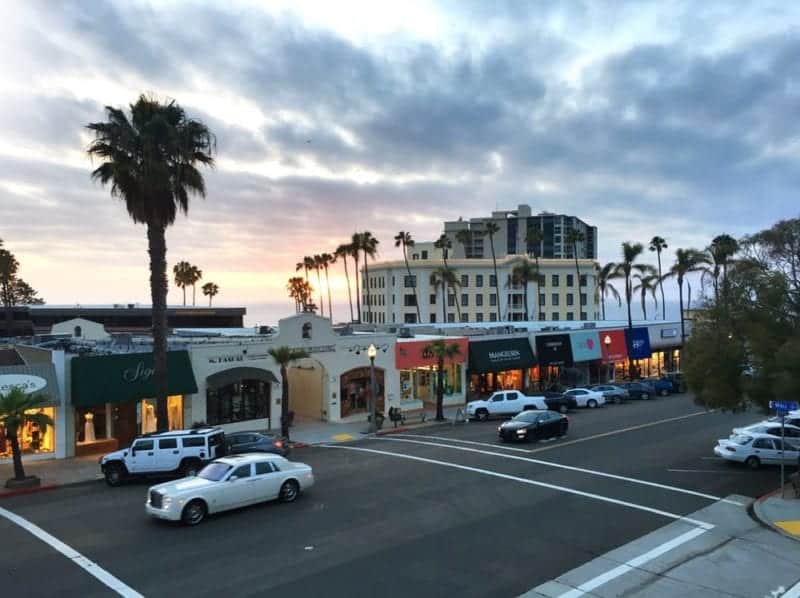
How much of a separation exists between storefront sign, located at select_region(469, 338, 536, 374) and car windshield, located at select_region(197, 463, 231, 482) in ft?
95.5

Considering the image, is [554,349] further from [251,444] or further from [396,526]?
[396,526]

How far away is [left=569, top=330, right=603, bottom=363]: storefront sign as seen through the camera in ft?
171

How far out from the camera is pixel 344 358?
37.0 metres

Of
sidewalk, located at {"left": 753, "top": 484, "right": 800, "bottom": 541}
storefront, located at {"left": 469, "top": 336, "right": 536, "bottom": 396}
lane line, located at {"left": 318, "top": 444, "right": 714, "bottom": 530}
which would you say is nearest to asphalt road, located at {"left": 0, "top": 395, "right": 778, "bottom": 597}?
lane line, located at {"left": 318, "top": 444, "right": 714, "bottom": 530}

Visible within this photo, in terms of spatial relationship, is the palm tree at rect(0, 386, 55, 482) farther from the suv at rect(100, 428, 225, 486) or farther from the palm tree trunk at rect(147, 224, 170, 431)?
the palm tree trunk at rect(147, 224, 170, 431)

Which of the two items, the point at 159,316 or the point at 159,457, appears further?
the point at 159,316

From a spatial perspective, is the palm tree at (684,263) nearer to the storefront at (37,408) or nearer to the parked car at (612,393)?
the parked car at (612,393)

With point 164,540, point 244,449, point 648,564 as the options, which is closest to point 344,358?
point 244,449

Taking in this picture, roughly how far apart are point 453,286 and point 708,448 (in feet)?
215

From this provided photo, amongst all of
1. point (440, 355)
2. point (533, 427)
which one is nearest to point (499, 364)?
point (440, 355)

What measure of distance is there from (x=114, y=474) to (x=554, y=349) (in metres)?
36.7

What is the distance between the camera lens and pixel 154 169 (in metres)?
26.6

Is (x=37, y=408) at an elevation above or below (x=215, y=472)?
above

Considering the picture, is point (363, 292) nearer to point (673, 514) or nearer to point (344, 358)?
point (344, 358)
